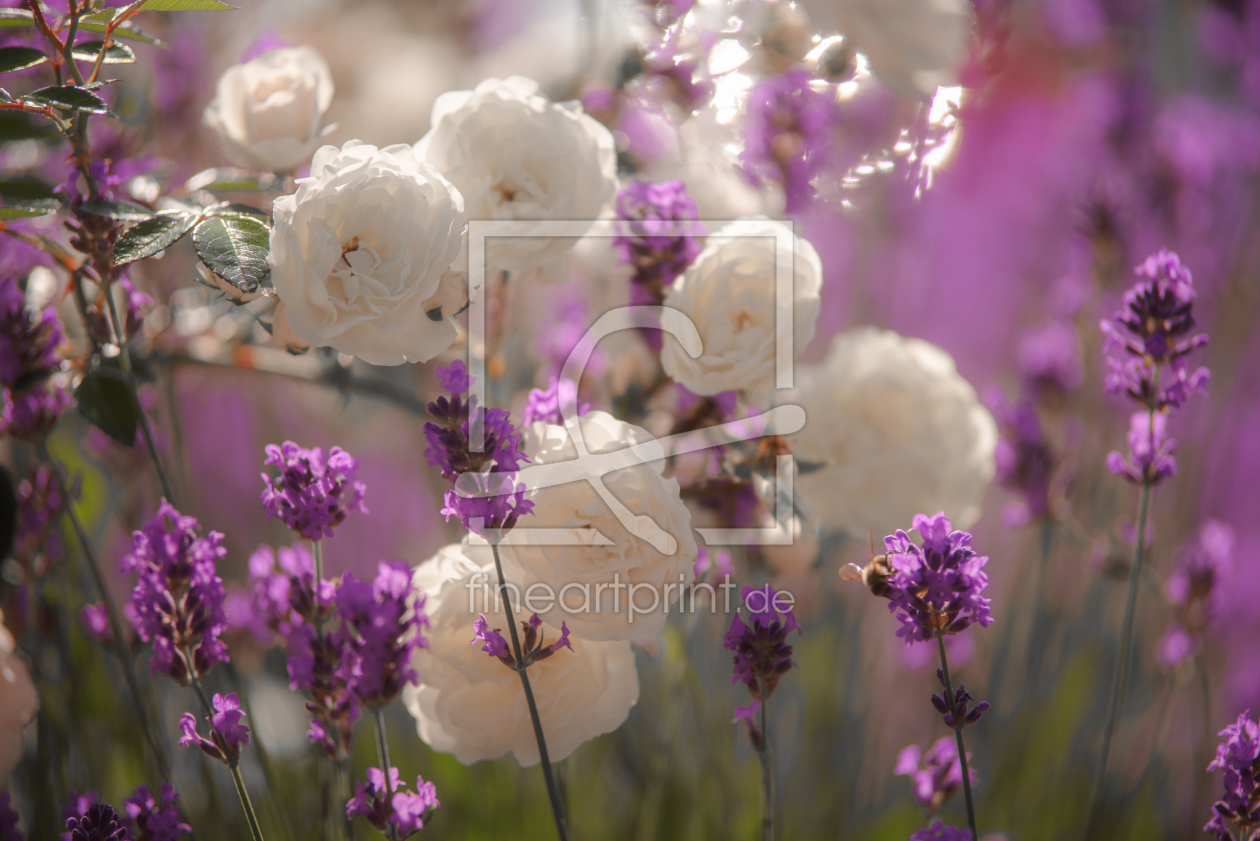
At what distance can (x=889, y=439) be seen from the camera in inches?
20.1

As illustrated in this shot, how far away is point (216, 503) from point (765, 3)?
127 cm

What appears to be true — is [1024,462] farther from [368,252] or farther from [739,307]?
[368,252]

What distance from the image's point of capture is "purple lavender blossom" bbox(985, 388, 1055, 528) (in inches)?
24.1

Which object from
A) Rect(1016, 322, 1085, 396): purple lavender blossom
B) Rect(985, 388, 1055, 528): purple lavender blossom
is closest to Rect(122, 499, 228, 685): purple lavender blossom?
Rect(985, 388, 1055, 528): purple lavender blossom

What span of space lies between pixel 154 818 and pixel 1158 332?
53 centimetres

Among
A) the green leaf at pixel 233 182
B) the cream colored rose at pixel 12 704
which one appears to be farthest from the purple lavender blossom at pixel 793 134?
the cream colored rose at pixel 12 704

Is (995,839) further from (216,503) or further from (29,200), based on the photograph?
(216,503)

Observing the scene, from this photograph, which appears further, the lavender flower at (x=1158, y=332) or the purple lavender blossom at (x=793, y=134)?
the purple lavender blossom at (x=793, y=134)

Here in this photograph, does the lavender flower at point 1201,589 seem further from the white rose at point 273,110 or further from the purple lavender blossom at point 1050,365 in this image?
the white rose at point 273,110

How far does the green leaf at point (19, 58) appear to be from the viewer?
0.37m

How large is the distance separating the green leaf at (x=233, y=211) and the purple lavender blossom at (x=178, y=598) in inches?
5.5

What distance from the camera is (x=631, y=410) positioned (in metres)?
0.47

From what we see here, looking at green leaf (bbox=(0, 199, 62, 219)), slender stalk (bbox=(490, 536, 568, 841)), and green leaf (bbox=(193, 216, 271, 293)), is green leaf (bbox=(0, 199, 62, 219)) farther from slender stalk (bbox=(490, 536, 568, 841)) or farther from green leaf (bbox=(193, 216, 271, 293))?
slender stalk (bbox=(490, 536, 568, 841))

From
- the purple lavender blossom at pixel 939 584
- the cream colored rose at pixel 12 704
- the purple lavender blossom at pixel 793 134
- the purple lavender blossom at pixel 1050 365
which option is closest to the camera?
the purple lavender blossom at pixel 939 584
